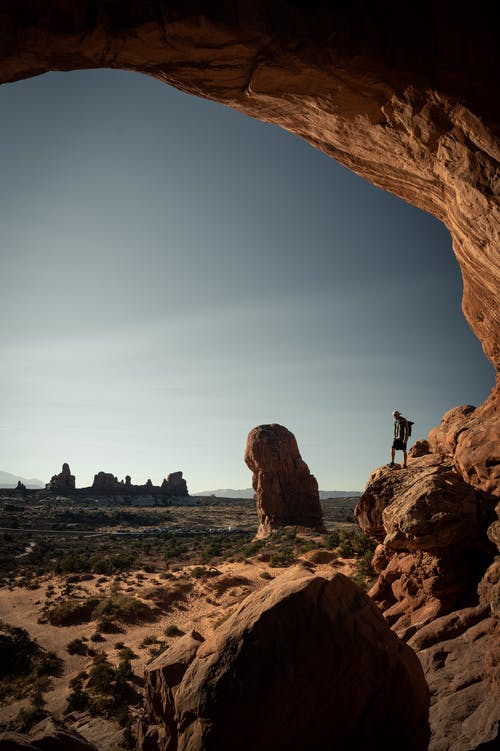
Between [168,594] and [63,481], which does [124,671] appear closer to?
[168,594]

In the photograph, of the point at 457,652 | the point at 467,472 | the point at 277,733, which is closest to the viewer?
the point at 277,733

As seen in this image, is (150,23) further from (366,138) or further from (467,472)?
(467,472)

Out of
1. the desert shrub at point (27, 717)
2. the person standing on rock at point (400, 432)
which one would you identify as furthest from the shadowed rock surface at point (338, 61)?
the desert shrub at point (27, 717)

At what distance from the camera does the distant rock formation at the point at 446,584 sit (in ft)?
19.8

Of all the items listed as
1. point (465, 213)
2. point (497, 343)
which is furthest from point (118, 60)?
point (497, 343)

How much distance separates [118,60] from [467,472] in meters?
11.0

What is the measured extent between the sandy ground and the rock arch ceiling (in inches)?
514

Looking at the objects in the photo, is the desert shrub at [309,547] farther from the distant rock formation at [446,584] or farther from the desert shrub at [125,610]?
the distant rock formation at [446,584]

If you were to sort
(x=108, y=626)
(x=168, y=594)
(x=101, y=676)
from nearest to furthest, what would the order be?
(x=101, y=676) → (x=108, y=626) → (x=168, y=594)

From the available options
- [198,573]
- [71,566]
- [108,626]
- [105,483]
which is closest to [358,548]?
[198,573]

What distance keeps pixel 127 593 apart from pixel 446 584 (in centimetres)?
1878

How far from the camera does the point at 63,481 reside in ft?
329

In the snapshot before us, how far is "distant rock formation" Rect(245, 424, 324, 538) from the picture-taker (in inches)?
1667

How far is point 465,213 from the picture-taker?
600cm
